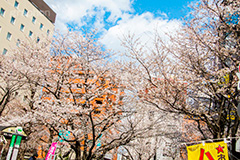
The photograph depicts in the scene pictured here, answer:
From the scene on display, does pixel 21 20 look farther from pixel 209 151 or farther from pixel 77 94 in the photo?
pixel 209 151

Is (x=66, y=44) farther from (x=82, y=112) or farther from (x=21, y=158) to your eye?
(x=21, y=158)

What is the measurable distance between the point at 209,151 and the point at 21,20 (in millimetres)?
32957

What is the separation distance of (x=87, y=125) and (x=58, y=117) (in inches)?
53.5

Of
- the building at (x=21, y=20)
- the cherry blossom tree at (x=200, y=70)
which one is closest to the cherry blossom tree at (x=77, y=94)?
the cherry blossom tree at (x=200, y=70)

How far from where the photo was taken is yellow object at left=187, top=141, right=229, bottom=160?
515 cm

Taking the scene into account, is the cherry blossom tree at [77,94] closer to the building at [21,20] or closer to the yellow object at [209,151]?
the yellow object at [209,151]

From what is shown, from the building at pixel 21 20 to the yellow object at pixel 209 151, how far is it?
2335cm

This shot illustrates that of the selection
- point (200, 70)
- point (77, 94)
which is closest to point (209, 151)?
point (200, 70)

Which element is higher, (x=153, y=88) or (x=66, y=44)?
(x=66, y=44)

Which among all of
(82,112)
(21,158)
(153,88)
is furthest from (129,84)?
(21,158)

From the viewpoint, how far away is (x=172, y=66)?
700cm

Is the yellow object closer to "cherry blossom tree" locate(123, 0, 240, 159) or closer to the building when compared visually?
"cherry blossom tree" locate(123, 0, 240, 159)

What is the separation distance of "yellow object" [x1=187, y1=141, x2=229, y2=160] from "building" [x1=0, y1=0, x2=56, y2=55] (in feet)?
76.6

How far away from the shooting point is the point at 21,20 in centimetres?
3012
